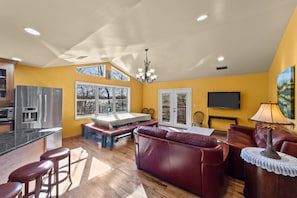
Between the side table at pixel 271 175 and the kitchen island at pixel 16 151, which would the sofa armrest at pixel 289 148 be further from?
the kitchen island at pixel 16 151

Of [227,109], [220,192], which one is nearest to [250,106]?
[227,109]

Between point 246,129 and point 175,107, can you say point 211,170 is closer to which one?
point 246,129

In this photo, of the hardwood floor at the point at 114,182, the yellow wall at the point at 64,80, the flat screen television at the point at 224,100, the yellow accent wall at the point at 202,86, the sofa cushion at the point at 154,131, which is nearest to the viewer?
the hardwood floor at the point at 114,182

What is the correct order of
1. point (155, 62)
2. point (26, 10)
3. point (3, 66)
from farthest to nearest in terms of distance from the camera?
1. point (155, 62)
2. point (3, 66)
3. point (26, 10)

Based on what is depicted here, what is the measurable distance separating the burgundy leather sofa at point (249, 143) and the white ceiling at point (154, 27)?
230 centimetres

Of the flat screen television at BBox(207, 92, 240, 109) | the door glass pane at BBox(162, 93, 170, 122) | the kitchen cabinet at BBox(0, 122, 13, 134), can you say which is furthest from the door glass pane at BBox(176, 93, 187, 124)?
the kitchen cabinet at BBox(0, 122, 13, 134)

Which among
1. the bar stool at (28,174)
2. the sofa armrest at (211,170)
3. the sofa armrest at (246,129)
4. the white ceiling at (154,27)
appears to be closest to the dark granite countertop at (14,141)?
the bar stool at (28,174)

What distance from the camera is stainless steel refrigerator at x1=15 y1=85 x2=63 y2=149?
329 centimetres

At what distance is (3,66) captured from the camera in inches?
131

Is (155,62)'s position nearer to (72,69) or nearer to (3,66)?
(72,69)

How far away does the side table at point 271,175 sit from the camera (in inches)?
59.5

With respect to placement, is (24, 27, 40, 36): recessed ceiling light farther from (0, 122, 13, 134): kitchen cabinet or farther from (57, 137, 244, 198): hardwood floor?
(57, 137, 244, 198): hardwood floor

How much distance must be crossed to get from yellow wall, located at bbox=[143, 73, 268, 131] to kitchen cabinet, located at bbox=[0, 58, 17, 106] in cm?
599

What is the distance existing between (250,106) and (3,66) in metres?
7.81
